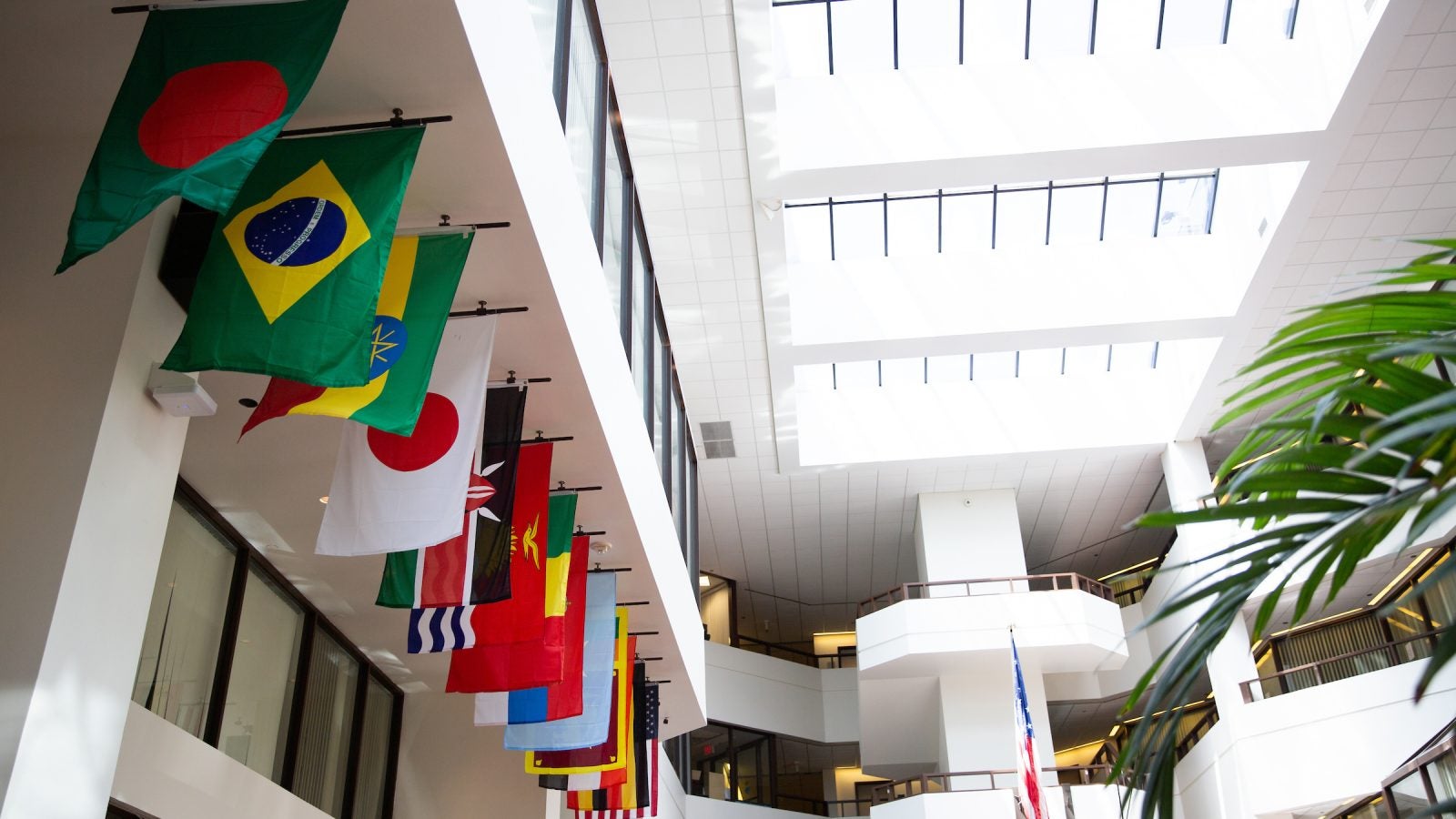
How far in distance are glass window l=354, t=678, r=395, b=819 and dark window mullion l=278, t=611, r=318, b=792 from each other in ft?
5.34

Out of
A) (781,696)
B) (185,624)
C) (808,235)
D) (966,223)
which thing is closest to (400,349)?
(185,624)

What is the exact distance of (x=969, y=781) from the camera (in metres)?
22.6

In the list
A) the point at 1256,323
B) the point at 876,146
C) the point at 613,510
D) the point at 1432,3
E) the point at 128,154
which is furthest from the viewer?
the point at 1256,323

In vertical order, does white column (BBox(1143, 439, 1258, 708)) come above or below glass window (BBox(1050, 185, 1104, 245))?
below

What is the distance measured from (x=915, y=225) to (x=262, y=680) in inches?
526

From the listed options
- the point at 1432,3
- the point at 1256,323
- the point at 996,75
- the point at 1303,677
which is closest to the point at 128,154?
the point at 996,75

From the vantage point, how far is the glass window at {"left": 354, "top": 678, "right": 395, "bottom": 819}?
1248cm

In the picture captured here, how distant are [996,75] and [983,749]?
13541mm

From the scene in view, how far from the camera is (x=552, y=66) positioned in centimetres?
951

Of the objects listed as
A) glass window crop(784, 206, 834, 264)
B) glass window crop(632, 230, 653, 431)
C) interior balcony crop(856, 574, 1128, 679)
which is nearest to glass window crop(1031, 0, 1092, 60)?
glass window crop(784, 206, 834, 264)

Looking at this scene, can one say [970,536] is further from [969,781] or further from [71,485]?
[71,485]

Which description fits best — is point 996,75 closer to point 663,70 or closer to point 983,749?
point 663,70

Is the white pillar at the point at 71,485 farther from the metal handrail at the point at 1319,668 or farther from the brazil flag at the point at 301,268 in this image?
the metal handrail at the point at 1319,668

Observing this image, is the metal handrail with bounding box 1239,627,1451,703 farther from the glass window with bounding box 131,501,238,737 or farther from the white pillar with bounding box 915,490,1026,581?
the glass window with bounding box 131,501,238,737
